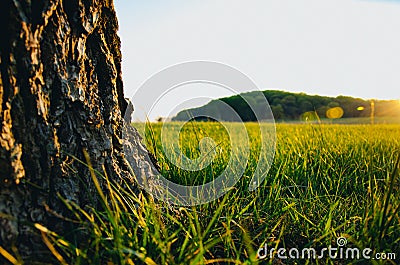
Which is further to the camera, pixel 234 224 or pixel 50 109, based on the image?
pixel 234 224

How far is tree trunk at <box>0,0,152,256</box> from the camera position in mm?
992

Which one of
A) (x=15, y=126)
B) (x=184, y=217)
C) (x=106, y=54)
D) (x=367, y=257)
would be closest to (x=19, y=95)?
(x=15, y=126)

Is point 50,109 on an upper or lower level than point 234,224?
upper

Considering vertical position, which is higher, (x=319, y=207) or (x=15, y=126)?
(x=15, y=126)

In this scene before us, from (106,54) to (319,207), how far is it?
42.7 inches

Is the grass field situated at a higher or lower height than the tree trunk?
lower

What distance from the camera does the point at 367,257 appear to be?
1126 millimetres

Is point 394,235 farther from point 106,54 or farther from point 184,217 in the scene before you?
point 106,54

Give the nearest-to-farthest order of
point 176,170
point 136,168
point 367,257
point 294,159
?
point 367,257 → point 136,168 → point 176,170 → point 294,159

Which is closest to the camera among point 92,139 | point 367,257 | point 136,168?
point 367,257

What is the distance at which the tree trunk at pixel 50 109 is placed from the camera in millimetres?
992

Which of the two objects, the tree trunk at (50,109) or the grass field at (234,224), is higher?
the tree trunk at (50,109)

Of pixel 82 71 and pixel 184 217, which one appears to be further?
pixel 184 217

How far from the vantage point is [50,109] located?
1121 millimetres
